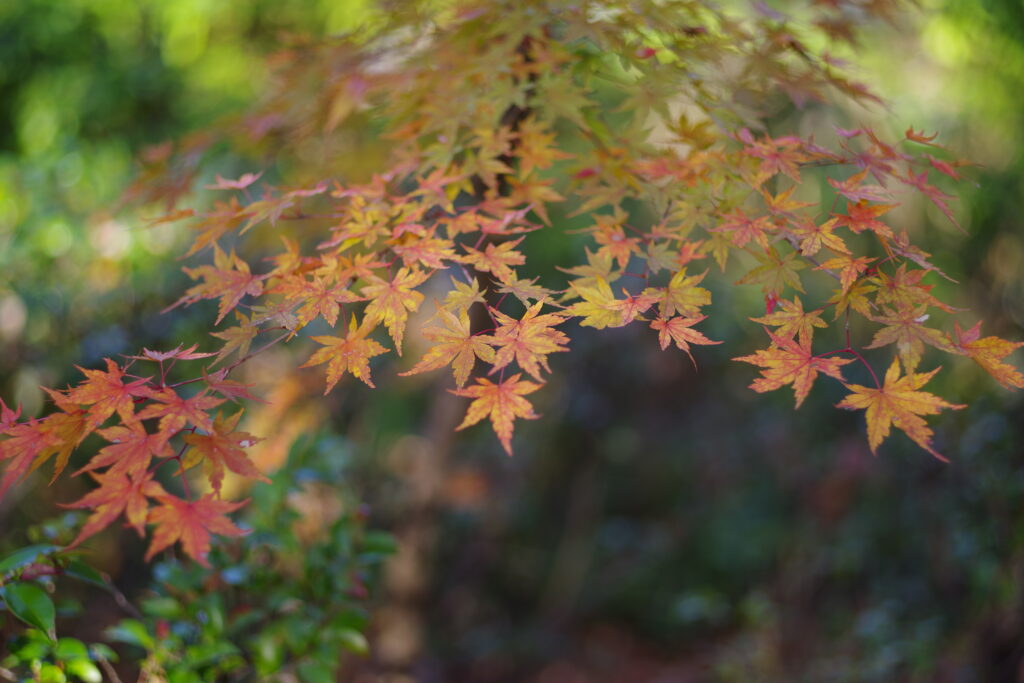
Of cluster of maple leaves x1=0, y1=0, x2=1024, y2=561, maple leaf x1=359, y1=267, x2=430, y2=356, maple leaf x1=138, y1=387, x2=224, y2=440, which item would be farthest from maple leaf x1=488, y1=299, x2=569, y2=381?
maple leaf x1=138, y1=387, x2=224, y2=440

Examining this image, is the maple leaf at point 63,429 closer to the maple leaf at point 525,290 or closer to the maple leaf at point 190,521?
the maple leaf at point 190,521

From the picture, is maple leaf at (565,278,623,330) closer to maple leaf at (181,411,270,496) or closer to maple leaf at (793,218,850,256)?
maple leaf at (793,218,850,256)

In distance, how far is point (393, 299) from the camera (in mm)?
948

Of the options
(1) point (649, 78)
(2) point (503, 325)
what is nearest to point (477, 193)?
(1) point (649, 78)

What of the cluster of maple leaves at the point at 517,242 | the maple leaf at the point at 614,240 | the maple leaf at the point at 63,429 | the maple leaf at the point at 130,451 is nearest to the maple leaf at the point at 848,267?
the cluster of maple leaves at the point at 517,242

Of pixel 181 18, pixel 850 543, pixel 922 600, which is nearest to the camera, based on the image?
pixel 922 600

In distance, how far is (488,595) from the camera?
3.12 metres

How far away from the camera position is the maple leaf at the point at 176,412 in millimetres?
842

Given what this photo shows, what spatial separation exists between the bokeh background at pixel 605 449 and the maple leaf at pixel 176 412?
1044 mm

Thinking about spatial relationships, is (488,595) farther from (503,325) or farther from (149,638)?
(503,325)

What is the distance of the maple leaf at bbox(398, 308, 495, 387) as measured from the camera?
873mm

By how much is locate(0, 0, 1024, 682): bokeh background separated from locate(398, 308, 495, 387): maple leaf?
1.08 meters

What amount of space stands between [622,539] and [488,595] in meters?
0.70

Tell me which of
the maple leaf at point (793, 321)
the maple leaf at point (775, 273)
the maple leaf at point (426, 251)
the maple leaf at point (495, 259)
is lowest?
the maple leaf at point (793, 321)
